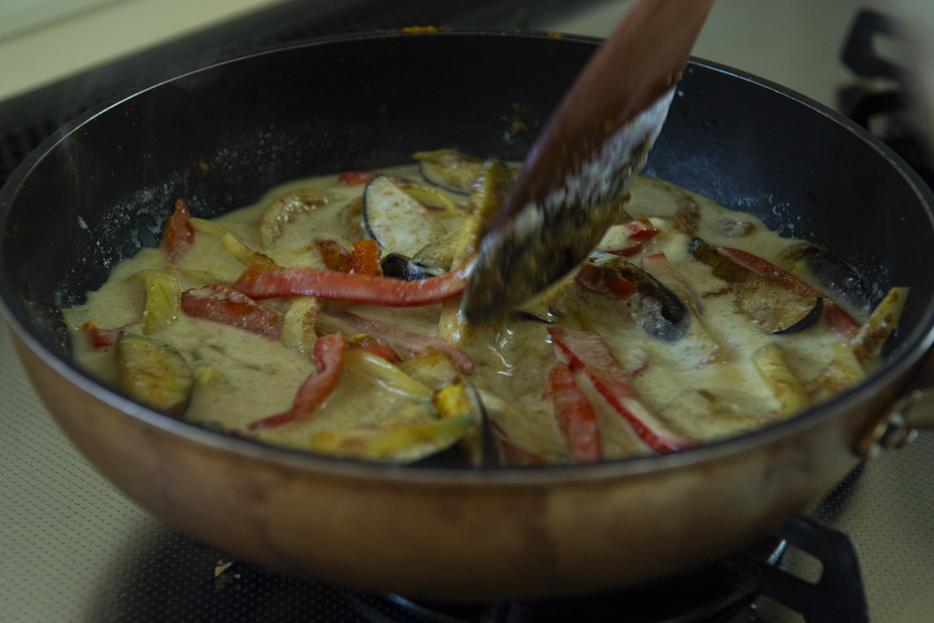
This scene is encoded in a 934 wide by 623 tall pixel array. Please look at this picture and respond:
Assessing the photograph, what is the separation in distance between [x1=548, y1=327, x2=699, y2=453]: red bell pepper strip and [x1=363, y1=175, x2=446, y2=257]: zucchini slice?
0.42 metres

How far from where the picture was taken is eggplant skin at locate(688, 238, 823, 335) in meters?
1.42

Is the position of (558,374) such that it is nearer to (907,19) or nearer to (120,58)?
(120,58)

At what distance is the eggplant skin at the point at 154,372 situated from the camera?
3.79ft

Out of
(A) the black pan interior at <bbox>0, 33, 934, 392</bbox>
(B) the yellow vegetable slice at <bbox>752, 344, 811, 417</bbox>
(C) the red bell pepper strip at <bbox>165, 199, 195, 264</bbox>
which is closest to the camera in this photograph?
(B) the yellow vegetable slice at <bbox>752, 344, 811, 417</bbox>

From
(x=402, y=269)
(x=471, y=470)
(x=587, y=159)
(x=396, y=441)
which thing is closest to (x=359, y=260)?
(x=402, y=269)

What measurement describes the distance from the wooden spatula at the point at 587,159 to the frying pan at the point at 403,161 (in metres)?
0.35

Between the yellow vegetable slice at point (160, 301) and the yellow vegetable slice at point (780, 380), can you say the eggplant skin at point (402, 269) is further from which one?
the yellow vegetable slice at point (780, 380)

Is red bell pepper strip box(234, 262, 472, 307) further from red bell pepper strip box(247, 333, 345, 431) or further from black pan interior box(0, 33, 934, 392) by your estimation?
black pan interior box(0, 33, 934, 392)

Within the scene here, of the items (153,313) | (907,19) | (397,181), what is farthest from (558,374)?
(907,19)

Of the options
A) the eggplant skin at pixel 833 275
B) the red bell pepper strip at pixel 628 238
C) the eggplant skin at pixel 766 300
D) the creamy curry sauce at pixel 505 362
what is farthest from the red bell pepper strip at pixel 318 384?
the eggplant skin at pixel 833 275

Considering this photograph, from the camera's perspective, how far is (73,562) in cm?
120

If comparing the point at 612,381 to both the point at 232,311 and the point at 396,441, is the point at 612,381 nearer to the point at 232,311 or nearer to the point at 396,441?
the point at 396,441

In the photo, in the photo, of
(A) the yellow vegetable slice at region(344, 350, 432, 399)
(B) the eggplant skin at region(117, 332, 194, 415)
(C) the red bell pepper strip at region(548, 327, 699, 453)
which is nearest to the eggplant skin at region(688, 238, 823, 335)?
(C) the red bell pepper strip at region(548, 327, 699, 453)

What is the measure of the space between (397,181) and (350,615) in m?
1.08
